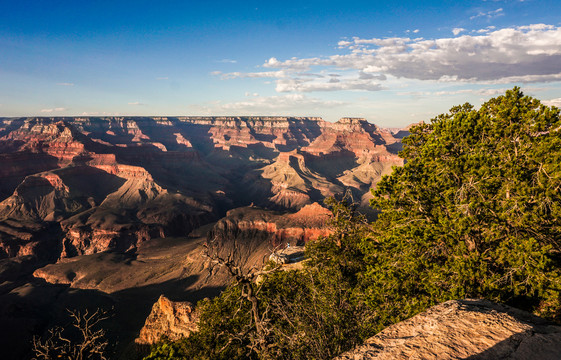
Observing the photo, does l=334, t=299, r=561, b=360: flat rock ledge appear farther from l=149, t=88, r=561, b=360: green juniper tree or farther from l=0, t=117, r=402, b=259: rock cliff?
l=0, t=117, r=402, b=259: rock cliff

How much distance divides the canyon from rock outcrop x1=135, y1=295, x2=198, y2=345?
2.58 feet

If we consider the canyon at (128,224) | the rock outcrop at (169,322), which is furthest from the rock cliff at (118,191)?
the rock outcrop at (169,322)

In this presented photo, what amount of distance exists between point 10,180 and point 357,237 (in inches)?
7148

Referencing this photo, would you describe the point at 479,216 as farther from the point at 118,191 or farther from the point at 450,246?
the point at 118,191

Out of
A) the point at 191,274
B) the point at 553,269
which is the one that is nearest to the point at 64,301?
the point at 191,274

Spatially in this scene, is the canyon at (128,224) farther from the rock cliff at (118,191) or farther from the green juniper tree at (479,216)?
the green juniper tree at (479,216)

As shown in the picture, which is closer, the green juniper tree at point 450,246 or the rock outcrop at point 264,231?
the green juniper tree at point 450,246

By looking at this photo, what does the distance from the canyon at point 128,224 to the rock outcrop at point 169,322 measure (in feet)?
2.58

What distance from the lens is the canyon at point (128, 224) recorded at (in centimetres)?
5653

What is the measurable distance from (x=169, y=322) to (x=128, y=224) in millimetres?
84097

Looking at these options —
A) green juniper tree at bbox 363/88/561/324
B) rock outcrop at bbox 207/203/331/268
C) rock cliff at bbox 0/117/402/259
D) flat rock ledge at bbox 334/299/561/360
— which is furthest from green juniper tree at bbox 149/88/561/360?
rock cliff at bbox 0/117/402/259

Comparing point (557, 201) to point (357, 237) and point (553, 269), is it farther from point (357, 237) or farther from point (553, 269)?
point (357, 237)

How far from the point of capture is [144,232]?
105 m

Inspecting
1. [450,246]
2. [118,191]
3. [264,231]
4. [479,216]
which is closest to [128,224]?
[118,191]
